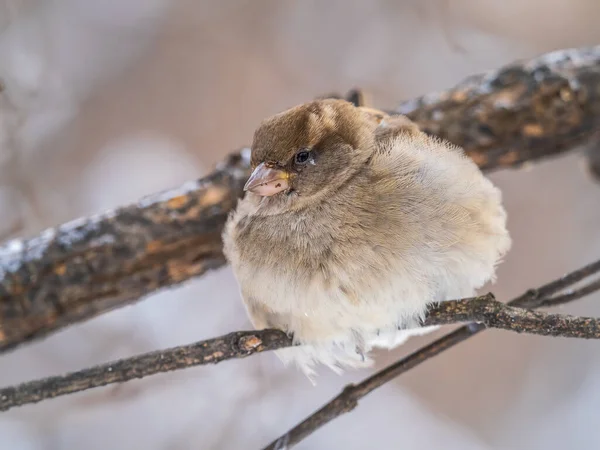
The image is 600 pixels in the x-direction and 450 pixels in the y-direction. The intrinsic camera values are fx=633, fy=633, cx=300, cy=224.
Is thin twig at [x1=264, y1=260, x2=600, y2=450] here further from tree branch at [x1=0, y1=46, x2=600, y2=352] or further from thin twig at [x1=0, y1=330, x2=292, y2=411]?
tree branch at [x1=0, y1=46, x2=600, y2=352]

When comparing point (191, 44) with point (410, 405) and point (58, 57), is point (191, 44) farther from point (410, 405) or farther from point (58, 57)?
point (410, 405)

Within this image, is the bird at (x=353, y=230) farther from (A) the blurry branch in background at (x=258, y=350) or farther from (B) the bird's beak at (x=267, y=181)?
(A) the blurry branch in background at (x=258, y=350)

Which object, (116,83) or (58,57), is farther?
(116,83)

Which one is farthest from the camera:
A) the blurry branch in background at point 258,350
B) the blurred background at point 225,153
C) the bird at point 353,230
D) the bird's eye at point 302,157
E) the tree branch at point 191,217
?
the blurred background at point 225,153

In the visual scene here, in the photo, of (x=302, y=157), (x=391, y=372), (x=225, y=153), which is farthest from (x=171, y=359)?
(x=225, y=153)

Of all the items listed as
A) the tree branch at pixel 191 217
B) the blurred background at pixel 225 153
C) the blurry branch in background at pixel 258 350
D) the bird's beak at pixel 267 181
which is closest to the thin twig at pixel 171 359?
the blurry branch in background at pixel 258 350

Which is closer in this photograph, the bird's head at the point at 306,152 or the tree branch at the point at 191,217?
the bird's head at the point at 306,152

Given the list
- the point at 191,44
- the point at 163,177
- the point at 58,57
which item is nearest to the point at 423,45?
the point at 191,44
